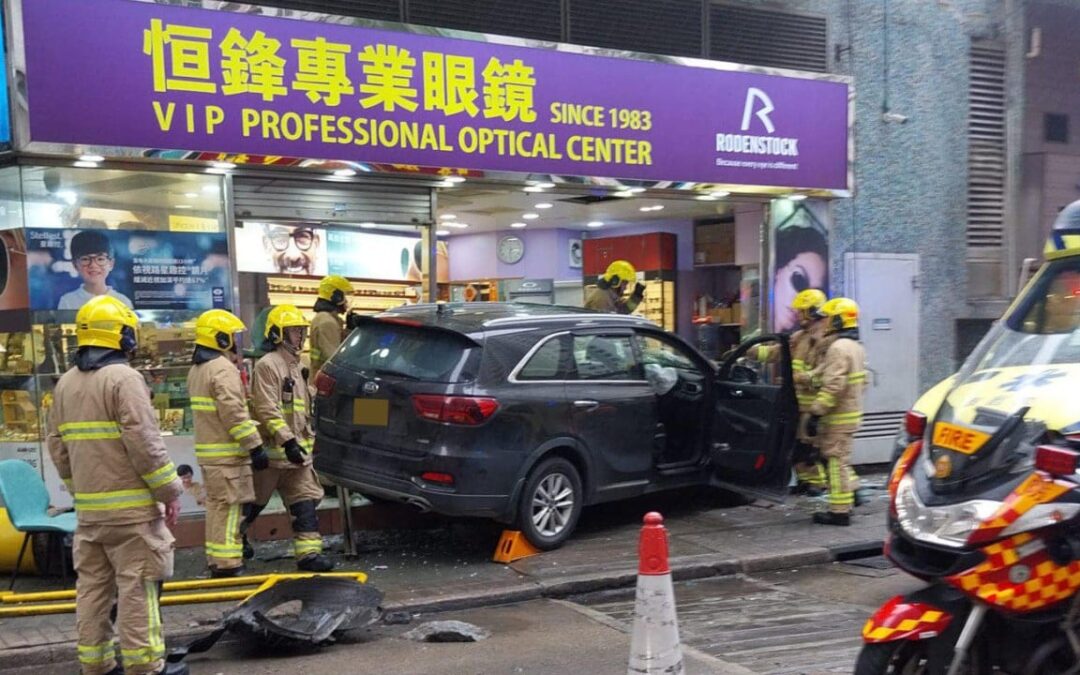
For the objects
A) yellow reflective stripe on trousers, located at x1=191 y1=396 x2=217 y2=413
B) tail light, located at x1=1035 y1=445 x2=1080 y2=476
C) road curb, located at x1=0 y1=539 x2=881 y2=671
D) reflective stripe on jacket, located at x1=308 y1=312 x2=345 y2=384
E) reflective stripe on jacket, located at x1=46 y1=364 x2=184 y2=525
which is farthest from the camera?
reflective stripe on jacket, located at x1=308 y1=312 x2=345 y2=384

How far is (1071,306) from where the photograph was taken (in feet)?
16.4

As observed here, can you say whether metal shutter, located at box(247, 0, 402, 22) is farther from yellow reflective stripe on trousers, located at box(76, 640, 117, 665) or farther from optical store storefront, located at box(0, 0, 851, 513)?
yellow reflective stripe on trousers, located at box(76, 640, 117, 665)

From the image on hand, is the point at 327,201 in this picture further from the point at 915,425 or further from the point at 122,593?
Answer: the point at 915,425

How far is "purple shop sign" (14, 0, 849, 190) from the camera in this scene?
7.69 metres

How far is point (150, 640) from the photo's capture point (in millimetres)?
4965

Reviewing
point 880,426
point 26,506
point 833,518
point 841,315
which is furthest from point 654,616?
point 880,426

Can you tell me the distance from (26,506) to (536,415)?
3.53m

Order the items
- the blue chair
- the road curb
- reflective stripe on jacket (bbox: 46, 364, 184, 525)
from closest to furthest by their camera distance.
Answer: reflective stripe on jacket (bbox: 46, 364, 184, 525) → the road curb → the blue chair

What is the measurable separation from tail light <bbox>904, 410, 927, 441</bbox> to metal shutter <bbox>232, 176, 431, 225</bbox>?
5.74 metres

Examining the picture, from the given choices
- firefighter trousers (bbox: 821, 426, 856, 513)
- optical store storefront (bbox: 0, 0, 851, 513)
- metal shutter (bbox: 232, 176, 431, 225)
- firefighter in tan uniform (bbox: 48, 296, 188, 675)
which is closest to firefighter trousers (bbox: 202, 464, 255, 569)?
optical store storefront (bbox: 0, 0, 851, 513)

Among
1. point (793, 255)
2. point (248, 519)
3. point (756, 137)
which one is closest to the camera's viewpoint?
point (248, 519)

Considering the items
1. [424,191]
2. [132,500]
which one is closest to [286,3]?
[424,191]

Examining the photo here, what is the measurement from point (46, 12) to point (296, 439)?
3.68m

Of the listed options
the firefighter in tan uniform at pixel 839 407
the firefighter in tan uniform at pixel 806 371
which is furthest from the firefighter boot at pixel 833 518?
the firefighter in tan uniform at pixel 806 371
